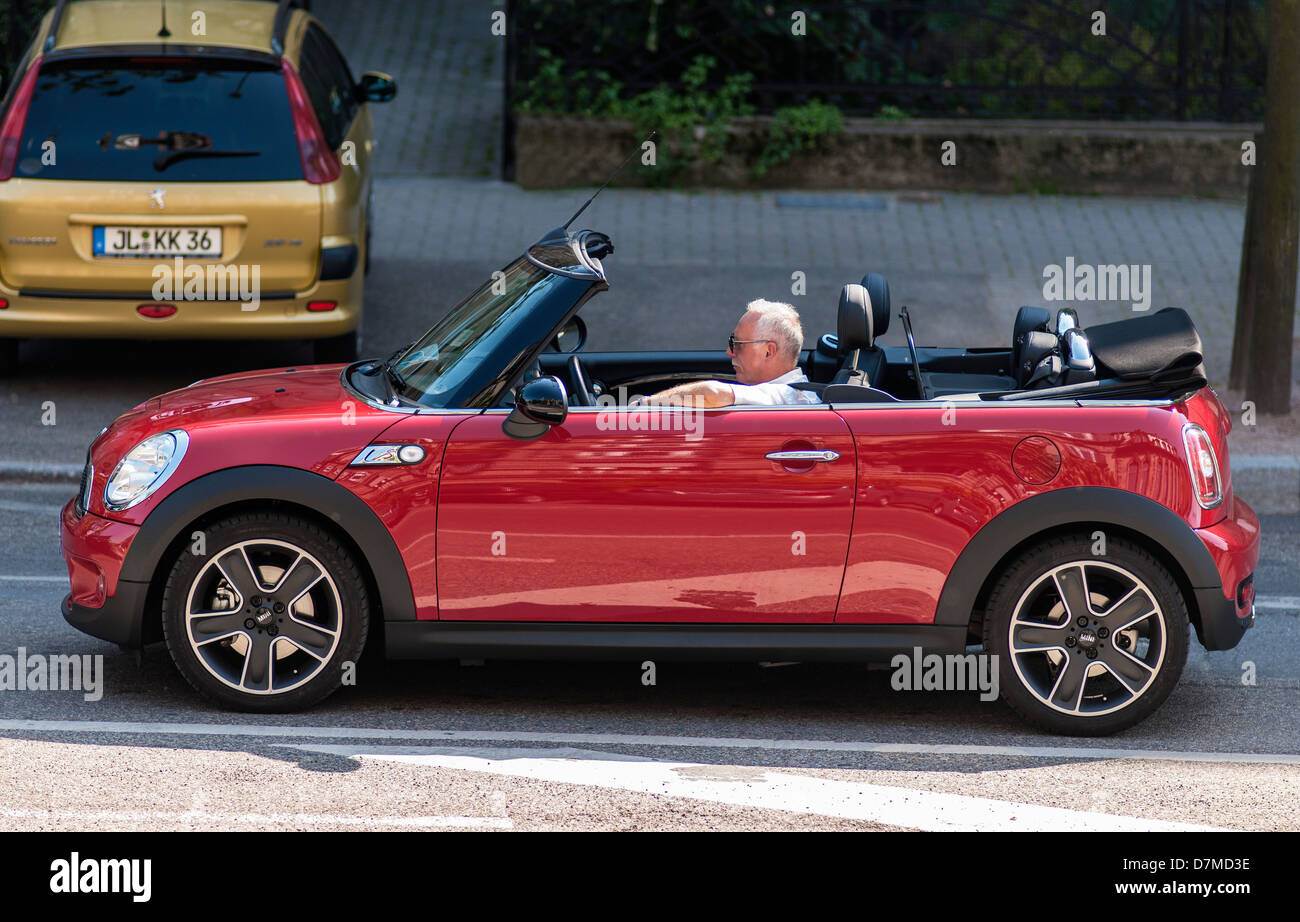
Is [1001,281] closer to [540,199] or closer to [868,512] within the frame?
[540,199]

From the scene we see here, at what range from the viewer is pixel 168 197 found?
8.93 meters

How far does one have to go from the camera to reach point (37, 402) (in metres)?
9.62

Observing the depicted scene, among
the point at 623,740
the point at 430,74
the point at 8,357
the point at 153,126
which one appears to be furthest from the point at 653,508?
the point at 430,74

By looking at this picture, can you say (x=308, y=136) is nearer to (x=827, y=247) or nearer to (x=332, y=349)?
(x=332, y=349)

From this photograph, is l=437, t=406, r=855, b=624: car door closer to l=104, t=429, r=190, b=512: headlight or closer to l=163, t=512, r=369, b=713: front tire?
l=163, t=512, r=369, b=713: front tire

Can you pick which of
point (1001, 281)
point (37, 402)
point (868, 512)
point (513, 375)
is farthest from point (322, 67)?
point (868, 512)

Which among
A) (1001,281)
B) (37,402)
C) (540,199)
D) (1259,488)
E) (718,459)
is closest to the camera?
(718,459)

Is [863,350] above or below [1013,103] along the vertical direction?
below

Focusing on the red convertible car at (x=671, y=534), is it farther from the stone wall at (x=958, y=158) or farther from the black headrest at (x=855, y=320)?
the stone wall at (x=958, y=158)

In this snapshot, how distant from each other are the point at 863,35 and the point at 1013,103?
1334 millimetres

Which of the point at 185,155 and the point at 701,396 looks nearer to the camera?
the point at 701,396

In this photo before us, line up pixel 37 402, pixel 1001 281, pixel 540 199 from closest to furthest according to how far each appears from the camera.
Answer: pixel 37 402
pixel 1001 281
pixel 540 199

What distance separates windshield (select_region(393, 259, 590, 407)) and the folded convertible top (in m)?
1.77

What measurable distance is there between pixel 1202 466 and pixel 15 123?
21.4 ft
